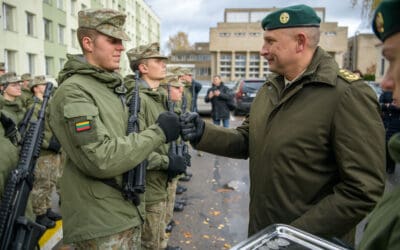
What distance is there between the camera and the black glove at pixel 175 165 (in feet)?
11.6

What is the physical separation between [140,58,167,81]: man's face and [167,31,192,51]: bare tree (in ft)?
302

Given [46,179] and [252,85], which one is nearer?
[46,179]

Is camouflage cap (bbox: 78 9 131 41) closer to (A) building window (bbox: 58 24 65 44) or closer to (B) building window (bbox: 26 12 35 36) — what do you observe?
(B) building window (bbox: 26 12 35 36)

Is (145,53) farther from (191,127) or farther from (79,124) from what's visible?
(79,124)

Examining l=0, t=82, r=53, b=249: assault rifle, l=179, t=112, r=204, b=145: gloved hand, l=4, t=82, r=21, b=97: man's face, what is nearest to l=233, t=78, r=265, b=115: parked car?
l=4, t=82, r=21, b=97: man's face

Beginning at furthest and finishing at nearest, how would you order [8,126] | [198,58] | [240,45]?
[198,58] < [240,45] < [8,126]

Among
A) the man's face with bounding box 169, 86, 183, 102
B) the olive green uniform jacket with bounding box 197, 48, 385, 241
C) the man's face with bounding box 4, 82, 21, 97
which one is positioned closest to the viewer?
the olive green uniform jacket with bounding box 197, 48, 385, 241

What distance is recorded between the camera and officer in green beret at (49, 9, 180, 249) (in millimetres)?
2055

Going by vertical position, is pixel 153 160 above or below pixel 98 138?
below

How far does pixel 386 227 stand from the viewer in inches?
35.9

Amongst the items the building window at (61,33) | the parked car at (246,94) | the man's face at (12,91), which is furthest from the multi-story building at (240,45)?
the man's face at (12,91)

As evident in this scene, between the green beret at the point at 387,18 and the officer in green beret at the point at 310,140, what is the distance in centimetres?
79

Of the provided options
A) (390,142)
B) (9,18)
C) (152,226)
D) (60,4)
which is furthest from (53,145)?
A: (60,4)

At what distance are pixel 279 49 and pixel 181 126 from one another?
2.64 ft
